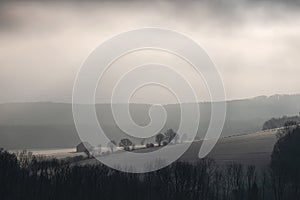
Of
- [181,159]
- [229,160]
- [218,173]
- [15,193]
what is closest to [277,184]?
[218,173]

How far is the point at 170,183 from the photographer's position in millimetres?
138625

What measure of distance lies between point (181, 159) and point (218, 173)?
25.8 meters

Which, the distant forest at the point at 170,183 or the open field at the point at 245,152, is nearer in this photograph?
the distant forest at the point at 170,183

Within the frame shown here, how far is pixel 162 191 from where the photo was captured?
429 ft

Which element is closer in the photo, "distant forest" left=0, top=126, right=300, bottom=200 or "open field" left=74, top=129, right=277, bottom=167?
"distant forest" left=0, top=126, right=300, bottom=200

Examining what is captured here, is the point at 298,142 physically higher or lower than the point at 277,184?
higher

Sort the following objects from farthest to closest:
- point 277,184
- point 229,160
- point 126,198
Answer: point 229,160
point 277,184
point 126,198

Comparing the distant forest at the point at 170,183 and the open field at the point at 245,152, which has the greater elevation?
the open field at the point at 245,152

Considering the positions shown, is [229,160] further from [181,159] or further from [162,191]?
[162,191]

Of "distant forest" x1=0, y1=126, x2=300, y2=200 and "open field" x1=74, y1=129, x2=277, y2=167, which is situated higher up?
"open field" x1=74, y1=129, x2=277, y2=167

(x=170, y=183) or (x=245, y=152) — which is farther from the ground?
(x=245, y=152)

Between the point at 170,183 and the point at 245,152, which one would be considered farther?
the point at 245,152

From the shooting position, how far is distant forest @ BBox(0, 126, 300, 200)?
123 meters

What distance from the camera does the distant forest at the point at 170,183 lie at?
12269 centimetres
